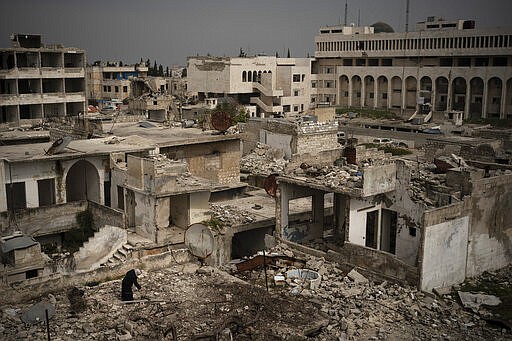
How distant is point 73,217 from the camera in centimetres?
2406

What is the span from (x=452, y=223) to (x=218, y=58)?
5117cm

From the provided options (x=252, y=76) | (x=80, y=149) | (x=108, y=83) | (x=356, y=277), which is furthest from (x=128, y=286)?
(x=108, y=83)

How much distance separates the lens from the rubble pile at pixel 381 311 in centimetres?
1504

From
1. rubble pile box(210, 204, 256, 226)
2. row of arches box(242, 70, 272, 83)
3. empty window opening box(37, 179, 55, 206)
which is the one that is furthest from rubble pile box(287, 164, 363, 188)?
row of arches box(242, 70, 272, 83)

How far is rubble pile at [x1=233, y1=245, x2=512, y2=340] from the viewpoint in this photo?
15039 millimetres

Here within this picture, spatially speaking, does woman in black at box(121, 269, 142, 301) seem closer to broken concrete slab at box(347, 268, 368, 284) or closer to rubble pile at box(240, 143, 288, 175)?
broken concrete slab at box(347, 268, 368, 284)

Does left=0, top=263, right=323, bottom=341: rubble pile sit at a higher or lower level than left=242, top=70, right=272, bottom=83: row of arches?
lower

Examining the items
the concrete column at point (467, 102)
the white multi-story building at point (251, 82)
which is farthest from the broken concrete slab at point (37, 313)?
the concrete column at point (467, 102)

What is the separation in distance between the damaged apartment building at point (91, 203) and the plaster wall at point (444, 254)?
8.42 meters

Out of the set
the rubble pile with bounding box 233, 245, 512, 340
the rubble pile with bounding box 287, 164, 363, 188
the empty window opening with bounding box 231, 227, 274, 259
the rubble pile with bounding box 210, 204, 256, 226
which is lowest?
the empty window opening with bounding box 231, 227, 274, 259

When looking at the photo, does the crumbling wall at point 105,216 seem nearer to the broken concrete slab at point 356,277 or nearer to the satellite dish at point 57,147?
the satellite dish at point 57,147

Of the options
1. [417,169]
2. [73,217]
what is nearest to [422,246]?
[417,169]

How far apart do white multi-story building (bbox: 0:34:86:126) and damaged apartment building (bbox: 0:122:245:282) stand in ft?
52.3

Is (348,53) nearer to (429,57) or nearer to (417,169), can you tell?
(429,57)
